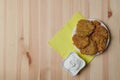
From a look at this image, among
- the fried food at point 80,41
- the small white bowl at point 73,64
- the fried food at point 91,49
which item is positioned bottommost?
the small white bowl at point 73,64

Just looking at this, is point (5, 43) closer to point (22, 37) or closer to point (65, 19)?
point (22, 37)

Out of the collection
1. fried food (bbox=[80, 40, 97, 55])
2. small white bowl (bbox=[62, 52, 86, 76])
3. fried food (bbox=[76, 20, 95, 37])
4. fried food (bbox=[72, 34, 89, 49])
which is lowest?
small white bowl (bbox=[62, 52, 86, 76])

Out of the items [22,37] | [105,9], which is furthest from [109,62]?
[22,37]

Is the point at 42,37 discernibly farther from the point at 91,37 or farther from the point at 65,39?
the point at 91,37

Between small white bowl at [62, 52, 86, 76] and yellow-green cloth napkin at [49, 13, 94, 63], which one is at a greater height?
yellow-green cloth napkin at [49, 13, 94, 63]
